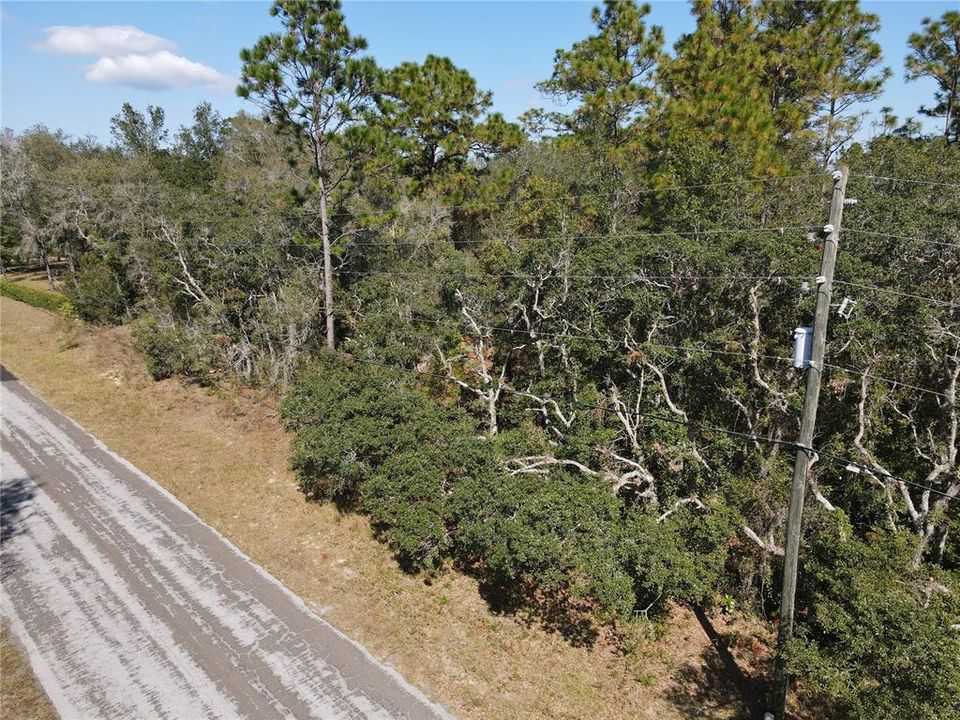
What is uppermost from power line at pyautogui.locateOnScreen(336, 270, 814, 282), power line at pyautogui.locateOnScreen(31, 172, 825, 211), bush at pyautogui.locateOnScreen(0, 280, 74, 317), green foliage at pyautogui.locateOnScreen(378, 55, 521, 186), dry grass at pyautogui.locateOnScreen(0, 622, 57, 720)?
green foliage at pyautogui.locateOnScreen(378, 55, 521, 186)

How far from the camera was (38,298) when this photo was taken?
32062mm

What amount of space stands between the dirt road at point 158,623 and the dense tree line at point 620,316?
2.61m

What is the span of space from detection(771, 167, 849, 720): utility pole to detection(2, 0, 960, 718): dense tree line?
1.70ft


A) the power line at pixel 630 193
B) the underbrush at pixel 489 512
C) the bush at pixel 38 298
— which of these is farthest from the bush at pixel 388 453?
the bush at pixel 38 298

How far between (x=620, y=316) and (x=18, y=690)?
45.1 ft

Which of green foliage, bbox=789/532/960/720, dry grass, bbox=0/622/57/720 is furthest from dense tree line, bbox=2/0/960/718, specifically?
dry grass, bbox=0/622/57/720

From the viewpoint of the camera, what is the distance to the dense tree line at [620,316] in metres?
9.54

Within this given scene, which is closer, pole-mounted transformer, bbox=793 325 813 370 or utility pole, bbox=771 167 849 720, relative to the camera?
utility pole, bbox=771 167 849 720

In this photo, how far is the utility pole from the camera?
6.58 metres

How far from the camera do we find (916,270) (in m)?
11.9

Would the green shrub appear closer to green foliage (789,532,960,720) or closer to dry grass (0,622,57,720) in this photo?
green foliage (789,532,960,720)

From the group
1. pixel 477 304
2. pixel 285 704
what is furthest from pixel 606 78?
pixel 285 704

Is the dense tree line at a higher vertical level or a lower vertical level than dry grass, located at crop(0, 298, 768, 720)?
higher

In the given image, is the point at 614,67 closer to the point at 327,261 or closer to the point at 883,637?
the point at 327,261
